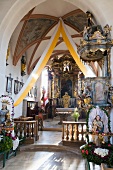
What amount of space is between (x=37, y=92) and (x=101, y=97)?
36.6 feet

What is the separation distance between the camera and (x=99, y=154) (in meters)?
3.75

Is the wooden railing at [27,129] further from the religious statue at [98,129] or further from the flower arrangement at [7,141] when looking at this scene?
the religious statue at [98,129]

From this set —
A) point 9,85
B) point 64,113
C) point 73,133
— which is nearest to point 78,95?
point 73,133

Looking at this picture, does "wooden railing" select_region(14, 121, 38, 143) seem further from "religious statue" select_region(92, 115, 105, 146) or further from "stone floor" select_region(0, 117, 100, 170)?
"religious statue" select_region(92, 115, 105, 146)

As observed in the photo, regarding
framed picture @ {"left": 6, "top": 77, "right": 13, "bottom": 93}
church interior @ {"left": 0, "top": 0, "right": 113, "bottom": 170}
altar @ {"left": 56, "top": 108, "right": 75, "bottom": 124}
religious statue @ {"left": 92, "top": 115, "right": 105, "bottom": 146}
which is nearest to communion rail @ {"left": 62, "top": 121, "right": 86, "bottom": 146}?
church interior @ {"left": 0, "top": 0, "right": 113, "bottom": 170}

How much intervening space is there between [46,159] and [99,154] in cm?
203

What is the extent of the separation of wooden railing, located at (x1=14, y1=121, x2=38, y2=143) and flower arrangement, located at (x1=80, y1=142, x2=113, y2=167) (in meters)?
3.16

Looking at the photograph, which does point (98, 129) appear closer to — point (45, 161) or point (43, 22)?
point (45, 161)

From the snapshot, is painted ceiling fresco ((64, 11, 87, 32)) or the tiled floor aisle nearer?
the tiled floor aisle

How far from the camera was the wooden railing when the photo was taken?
655 cm

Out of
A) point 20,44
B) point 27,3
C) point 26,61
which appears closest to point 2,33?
point 27,3

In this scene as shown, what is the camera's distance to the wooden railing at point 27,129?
655 centimetres

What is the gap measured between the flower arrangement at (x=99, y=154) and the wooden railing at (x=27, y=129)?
316cm

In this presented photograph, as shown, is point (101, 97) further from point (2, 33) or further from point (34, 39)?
point (34, 39)
